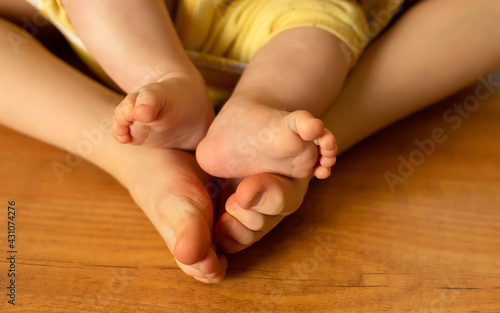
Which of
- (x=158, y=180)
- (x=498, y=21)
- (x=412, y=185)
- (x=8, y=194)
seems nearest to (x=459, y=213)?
(x=412, y=185)

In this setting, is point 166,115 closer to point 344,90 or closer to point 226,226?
point 226,226

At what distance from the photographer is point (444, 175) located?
2.34 feet

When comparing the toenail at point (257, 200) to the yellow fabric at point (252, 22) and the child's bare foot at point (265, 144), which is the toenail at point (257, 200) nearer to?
the child's bare foot at point (265, 144)

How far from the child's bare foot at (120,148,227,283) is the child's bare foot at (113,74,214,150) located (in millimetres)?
28

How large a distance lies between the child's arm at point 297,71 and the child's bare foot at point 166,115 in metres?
0.04

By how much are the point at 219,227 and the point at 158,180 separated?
9 cm

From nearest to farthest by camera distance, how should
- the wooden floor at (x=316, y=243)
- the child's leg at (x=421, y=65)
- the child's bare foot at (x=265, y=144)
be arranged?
the child's bare foot at (x=265, y=144) < the wooden floor at (x=316, y=243) < the child's leg at (x=421, y=65)

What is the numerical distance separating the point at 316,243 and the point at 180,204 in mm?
194

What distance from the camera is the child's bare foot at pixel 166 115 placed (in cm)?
48

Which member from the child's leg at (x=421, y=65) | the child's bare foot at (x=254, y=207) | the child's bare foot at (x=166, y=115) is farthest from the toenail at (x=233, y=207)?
the child's leg at (x=421, y=65)

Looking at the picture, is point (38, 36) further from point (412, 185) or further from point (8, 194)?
point (412, 185)

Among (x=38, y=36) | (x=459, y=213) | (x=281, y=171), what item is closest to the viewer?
(x=281, y=171)

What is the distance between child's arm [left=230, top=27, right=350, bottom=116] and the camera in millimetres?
567

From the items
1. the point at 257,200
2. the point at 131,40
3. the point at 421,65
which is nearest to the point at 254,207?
the point at 257,200
